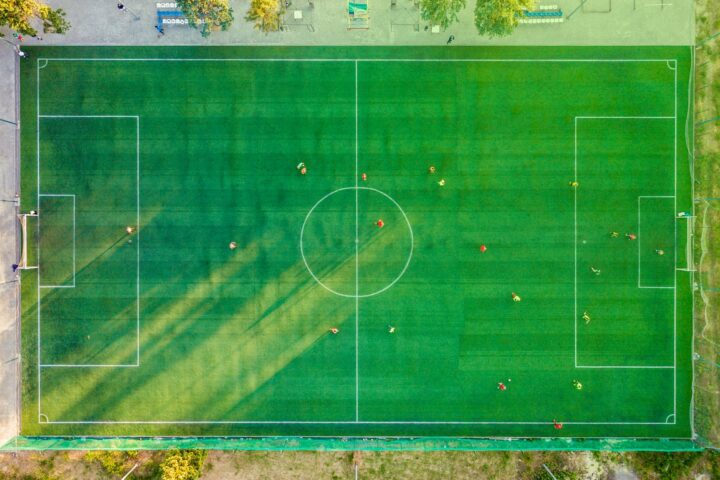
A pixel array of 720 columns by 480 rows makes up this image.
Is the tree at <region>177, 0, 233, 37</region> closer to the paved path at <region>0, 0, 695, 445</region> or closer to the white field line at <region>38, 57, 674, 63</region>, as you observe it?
the paved path at <region>0, 0, 695, 445</region>

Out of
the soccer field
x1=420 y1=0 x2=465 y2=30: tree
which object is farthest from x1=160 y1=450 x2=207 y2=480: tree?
x1=420 y1=0 x2=465 y2=30: tree

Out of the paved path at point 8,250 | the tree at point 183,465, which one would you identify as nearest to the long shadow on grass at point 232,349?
the tree at point 183,465

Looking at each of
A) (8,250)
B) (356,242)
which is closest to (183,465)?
(356,242)

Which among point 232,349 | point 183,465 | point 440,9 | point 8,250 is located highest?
point 440,9

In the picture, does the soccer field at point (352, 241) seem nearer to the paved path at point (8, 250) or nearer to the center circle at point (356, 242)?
the center circle at point (356, 242)

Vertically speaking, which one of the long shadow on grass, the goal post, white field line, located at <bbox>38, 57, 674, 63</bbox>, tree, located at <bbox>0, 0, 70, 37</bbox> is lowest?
the long shadow on grass

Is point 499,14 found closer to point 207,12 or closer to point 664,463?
point 207,12
